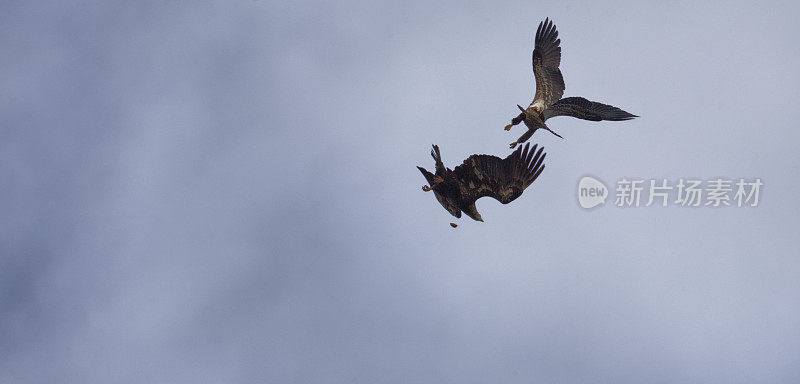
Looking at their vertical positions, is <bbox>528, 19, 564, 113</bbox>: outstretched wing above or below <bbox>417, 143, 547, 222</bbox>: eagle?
above

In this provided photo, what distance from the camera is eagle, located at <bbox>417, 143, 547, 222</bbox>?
33094 millimetres

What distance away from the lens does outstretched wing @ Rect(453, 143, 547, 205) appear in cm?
3309

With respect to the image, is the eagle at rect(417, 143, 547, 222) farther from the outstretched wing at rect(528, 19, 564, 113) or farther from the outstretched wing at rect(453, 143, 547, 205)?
the outstretched wing at rect(528, 19, 564, 113)

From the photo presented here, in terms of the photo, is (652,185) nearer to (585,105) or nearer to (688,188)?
(688,188)

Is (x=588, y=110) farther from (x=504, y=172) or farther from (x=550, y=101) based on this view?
(x=504, y=172)

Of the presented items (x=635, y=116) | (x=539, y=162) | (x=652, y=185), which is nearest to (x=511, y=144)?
(x=539, y=162)

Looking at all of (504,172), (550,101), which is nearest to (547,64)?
(550,101)

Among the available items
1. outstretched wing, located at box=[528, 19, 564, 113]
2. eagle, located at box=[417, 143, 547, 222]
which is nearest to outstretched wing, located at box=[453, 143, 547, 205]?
eagle, located at box=[417, 143, 547, 222]

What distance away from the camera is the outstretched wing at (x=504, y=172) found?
33.1m

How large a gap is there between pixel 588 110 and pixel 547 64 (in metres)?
2.52

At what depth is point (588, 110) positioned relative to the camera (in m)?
34.5

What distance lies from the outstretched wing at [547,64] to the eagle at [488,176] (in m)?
3.09

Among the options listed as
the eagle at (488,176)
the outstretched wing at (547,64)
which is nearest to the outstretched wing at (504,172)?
the eagle at (488,176)

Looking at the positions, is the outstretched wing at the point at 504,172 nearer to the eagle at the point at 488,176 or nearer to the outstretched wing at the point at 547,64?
the eagle at the point at 488,176
